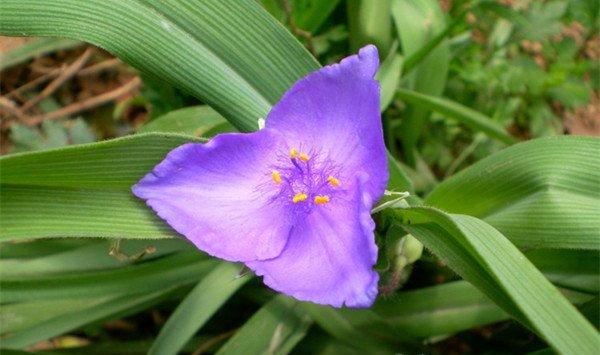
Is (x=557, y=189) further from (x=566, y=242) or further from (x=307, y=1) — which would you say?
(x=307, y=1)

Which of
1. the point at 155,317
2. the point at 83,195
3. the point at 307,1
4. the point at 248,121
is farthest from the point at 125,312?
the point at 307,1

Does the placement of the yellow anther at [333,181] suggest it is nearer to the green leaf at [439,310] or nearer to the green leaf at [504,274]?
the green leaf at [504,274]

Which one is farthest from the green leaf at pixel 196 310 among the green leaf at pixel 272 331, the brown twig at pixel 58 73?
the brown twig at pixel 58 73

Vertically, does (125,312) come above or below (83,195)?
below

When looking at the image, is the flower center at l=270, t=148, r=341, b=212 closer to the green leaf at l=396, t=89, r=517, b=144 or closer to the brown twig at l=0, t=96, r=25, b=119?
the green leaf at l=396, t=89, r=517, b=144

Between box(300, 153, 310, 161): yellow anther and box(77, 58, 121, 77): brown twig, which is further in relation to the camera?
box(77, 58, 121, 77): brown twig

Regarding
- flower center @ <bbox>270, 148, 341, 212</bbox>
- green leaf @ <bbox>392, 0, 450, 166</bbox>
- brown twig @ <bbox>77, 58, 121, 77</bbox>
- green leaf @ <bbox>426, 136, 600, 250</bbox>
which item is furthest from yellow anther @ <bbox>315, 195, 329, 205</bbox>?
brown twig @ <bbox>77, 58, 121, 77</bbox>
